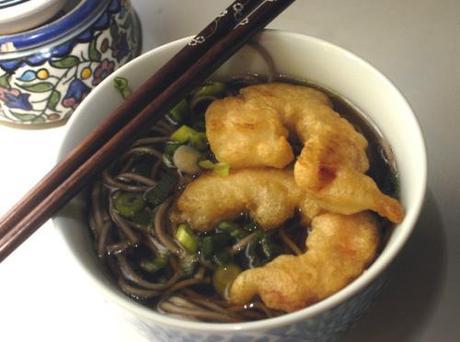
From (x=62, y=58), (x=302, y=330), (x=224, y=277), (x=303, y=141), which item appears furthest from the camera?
(x=62, y=58)

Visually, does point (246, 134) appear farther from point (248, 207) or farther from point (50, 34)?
point (50, 34)

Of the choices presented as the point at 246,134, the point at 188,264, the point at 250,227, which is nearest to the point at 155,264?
the point at 188,264

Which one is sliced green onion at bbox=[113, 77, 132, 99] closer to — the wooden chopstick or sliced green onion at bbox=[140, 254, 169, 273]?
the wooden chopstick

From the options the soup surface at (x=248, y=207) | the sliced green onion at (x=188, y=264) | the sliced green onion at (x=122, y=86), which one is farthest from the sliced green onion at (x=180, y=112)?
the sliced green onion at (x=188, y=264)

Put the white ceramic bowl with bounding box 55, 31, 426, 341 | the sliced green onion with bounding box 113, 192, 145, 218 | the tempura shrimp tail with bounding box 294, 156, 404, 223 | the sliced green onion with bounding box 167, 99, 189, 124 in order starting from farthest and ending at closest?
the sliced green onion with bounding box 167, 99, 189, 124 → the sliced green onion with bounding box 113, 192, 145, 218 → the tempura shrimp tail with bounding box 294, 156, 404, 223 → the white ceramic bowl with bounding box 55, 31, 426, 341

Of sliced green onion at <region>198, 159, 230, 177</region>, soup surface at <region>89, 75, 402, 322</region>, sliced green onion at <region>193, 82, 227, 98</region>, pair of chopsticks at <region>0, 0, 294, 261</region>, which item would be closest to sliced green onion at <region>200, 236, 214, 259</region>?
soup surface at <region>89, 75, 402, 322</region>

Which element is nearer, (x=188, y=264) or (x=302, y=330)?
(x=302, y=330)

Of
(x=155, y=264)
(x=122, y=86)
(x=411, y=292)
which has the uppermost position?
(x=122, y=86)

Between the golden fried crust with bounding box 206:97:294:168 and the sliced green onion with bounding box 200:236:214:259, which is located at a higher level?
the golden fried crust with bounding box 206:97:294:168
